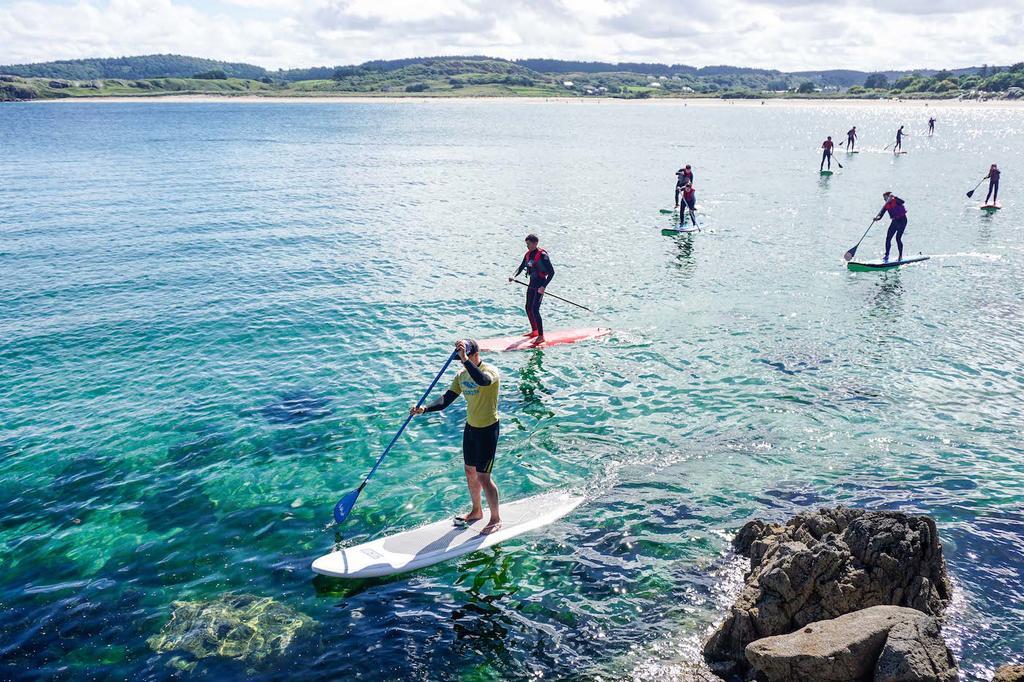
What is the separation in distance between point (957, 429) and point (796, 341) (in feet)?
20.5

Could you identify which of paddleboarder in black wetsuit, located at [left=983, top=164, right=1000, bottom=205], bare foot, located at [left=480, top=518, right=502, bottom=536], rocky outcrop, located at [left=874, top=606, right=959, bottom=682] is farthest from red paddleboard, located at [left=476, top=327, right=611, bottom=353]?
paddleboarder in black wetsuit, located at [left=983, top=164, right=1000, bottom=205]

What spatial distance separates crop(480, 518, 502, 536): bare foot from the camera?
41.8 ft

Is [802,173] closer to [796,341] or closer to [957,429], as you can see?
[796,341]

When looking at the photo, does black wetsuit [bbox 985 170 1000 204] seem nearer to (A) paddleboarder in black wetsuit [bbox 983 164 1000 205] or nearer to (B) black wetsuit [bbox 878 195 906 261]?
(A) paddleboarder in black wetsuit [bbox 983 164 1000 205]

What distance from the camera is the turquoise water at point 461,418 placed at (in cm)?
1091

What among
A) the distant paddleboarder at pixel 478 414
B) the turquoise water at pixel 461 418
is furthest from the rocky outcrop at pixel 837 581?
the distant paddleboarder at pixel 478 414

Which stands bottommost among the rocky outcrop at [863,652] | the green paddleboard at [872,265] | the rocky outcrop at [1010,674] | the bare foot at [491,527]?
the bare foot at [491,527]

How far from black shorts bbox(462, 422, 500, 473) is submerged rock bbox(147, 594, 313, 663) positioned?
12.1 feet

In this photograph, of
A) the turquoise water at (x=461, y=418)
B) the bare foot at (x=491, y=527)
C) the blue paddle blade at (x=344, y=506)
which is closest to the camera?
the turquoise water at (x=461, y=418)

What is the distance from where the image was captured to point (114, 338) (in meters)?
23.2

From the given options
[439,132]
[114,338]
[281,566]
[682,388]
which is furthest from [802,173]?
[439,132]

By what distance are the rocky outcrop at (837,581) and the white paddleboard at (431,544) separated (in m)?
4.19

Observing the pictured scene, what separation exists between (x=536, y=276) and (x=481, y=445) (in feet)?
32.8

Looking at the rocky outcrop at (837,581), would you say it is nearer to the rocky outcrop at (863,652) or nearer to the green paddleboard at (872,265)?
the rocky outcrop at (863,652)
